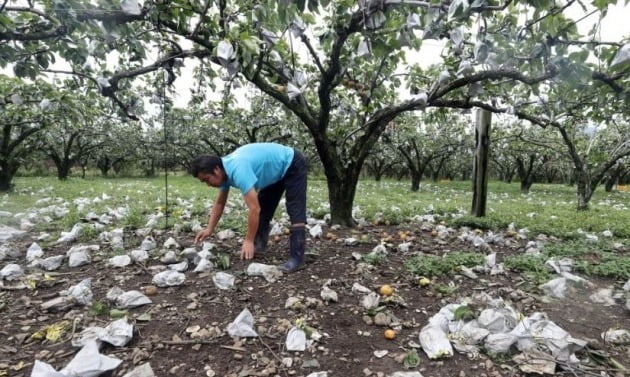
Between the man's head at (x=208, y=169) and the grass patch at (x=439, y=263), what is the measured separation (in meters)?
2.06

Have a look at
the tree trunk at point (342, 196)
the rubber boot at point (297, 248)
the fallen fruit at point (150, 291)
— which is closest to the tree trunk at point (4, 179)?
the tree trunk at point (342, 196)

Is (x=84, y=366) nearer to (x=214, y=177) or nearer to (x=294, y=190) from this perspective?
(x=214, y=177)

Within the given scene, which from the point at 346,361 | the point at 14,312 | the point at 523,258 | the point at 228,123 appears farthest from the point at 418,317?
the point at 228,123

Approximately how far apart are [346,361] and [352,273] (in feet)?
4.38

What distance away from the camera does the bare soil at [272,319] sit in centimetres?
219

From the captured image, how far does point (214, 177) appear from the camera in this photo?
341 cm

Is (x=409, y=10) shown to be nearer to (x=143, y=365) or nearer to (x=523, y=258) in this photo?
(x=523, y=258)

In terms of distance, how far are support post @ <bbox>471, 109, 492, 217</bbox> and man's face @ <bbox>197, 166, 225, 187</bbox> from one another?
183 inches

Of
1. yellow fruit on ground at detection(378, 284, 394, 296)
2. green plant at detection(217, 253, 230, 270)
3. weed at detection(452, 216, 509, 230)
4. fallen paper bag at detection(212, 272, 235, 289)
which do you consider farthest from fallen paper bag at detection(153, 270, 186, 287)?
weed at detection(452, 216, 509, 230)

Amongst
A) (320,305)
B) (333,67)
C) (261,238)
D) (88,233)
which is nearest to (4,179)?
(88,233)

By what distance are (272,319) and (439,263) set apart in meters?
1.87

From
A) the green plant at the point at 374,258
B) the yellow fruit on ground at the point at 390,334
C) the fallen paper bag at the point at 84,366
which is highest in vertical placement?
the green plant at the point at 374,258

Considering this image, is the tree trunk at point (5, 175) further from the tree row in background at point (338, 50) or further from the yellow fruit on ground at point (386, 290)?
the yellow fruit on ground at point (386, 290)

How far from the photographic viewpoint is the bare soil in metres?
2.19
